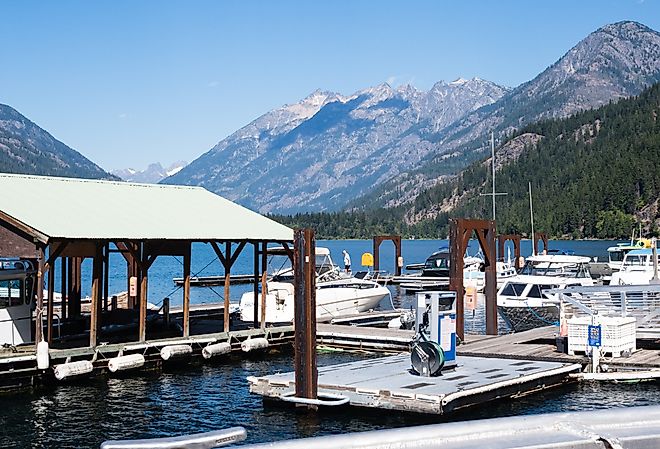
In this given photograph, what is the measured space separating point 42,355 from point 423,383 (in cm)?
953

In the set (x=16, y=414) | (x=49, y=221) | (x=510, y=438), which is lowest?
(x=16, y=414)

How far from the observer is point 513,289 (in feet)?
120

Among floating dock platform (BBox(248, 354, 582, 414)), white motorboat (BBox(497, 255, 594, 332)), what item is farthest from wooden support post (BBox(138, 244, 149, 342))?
white motorboat (BBox(497, 255, 594, 332))

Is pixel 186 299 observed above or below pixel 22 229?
below

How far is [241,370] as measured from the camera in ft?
82.3

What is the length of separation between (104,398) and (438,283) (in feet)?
142

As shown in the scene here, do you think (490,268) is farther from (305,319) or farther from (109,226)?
(109,226)

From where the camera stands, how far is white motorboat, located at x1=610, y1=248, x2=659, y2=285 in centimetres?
4247

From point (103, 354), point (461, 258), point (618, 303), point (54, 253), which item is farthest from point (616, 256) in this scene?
point (54, 253)

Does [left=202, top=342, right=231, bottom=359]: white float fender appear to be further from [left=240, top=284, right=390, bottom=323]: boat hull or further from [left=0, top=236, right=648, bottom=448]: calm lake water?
[left=240, top=284, right=390, bottom=323]: boat hull

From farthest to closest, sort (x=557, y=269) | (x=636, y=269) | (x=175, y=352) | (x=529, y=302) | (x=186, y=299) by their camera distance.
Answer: (x=557, y=269) < (x=636, y=269) < (x=529, y=302) < (x=186, y=299) < (x=175, y=352)

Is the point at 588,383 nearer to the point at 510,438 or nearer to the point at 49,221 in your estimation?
the point at 49,221

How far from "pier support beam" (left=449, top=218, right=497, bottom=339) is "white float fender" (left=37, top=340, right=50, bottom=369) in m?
11.4

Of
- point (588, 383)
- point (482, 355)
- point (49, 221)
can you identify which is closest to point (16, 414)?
point (49, 221)
